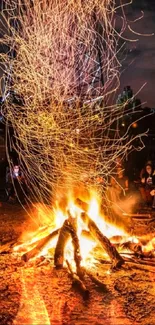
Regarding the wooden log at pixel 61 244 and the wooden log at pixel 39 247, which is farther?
the wooden log at pixel 39 247

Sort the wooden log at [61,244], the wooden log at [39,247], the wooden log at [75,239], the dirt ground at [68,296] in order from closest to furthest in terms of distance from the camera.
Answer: the dirt ground at [68,296], the wooden log at [75,239], the wooden log at [61,244], the wooden log at [39,247]

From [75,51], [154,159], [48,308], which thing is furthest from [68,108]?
[48,308]

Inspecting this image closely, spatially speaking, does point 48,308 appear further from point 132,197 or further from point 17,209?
point 132,197

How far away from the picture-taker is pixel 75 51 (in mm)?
8633

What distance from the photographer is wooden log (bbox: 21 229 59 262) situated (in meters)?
6.40

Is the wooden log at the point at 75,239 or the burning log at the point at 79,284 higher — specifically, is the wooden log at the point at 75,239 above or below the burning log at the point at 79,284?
above

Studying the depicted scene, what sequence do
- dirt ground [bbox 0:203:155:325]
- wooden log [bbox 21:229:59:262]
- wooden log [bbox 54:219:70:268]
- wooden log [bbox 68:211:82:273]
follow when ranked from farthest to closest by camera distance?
wooden log [bbox 21:229:59:262], wooden log [bbox 54:219:70:268], wooden log [bbox 68:211:82:273], dirt ground [bbox 0:203:155:325]

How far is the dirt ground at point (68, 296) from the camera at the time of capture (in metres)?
4.55

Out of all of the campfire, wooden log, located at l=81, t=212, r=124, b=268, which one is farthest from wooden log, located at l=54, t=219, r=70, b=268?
wooden log, located at l=81, t=212, r=124, b=268

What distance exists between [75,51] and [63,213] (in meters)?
3.76

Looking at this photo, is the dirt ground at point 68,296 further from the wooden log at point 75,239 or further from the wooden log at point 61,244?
the wooden log at point 75,239

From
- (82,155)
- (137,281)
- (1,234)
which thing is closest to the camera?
(137,281)

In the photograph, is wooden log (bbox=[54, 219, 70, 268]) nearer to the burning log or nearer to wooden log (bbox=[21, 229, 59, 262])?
wooden log (bbox=[21, 229, 59, 262])

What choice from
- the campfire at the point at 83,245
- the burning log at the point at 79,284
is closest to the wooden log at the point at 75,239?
the campfire at the point at 83,245
